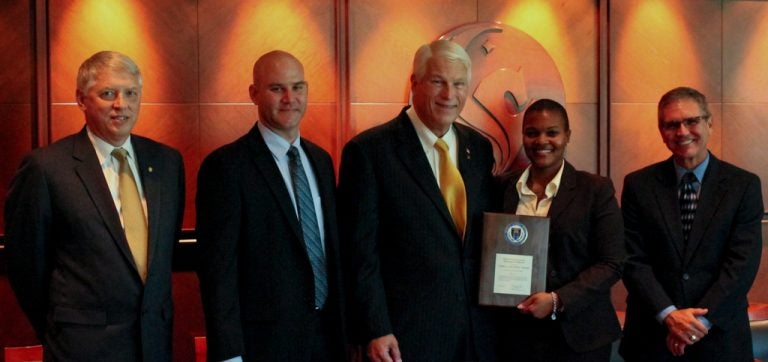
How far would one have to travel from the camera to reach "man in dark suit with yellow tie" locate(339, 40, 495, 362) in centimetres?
294

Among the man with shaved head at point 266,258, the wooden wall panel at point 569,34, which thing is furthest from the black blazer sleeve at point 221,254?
the wooden wall panel at point 569,34

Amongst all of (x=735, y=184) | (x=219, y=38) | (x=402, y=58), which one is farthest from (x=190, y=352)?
(x=735, y=184)

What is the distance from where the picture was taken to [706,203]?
3305 millimetres

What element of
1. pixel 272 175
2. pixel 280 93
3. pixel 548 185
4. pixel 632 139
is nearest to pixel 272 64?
pixel 280 93

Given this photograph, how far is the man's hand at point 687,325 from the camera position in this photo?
10.5 feet

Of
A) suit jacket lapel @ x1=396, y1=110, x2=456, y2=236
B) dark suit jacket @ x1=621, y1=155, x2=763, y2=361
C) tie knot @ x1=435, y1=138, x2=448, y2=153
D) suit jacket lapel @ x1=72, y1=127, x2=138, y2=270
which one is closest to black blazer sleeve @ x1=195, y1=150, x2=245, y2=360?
suit jacket lapel @ x1=72, y1=127, x2=138, y2=270

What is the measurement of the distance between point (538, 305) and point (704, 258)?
0.82 metres

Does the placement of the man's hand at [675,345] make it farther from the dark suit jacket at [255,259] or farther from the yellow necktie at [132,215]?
the yellow necktie at [132,215]

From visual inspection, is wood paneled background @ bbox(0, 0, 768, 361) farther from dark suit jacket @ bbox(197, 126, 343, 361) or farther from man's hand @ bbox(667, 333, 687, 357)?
man's hand @ bbox(667, 333, 687, 357)

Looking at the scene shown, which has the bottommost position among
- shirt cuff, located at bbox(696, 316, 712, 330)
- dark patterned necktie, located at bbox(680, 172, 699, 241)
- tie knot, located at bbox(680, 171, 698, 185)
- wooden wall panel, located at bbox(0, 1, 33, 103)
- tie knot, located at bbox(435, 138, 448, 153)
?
shirt cuff, located at bbox(696, 316, 712, 330)

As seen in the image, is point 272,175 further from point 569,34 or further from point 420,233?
point 569,34

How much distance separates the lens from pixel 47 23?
4.92 m

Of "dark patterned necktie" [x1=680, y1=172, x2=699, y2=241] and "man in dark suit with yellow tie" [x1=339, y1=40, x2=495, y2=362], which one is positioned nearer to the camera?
"man in dark suit with yellow tie" [x1=339, y1=40, x2=495, y2=362]

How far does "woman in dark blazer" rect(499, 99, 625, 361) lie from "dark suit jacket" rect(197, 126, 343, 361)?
79 centimetres
